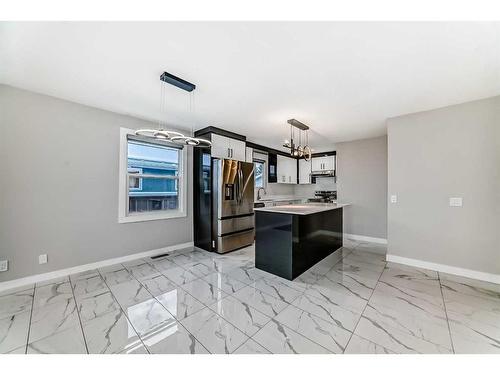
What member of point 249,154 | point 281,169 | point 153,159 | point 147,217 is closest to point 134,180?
point 153,159

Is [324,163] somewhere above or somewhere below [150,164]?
above

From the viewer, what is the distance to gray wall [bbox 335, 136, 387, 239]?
4.61 metres

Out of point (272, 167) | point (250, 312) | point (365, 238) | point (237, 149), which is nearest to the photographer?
point (250, 312)

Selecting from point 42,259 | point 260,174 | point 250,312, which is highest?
point 260,174

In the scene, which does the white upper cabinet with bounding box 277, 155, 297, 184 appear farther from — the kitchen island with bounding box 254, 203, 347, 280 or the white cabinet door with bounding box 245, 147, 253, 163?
the kitchen island with bounding box 254, 203, 347, 280

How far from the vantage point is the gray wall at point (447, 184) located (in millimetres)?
2621

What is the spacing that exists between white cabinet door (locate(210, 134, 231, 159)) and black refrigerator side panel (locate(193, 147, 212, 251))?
5.5 inches

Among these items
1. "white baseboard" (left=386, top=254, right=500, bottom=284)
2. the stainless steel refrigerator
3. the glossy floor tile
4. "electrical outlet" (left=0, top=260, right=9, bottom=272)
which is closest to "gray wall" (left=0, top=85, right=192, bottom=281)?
"electrical outlet" (left=0, top=260, right=9, bottom=272)

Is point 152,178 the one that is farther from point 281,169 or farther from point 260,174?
point 281,169

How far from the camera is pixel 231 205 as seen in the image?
12.7 feet

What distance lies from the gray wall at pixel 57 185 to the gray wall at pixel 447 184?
4565mm

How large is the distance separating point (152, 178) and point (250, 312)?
2.90 m

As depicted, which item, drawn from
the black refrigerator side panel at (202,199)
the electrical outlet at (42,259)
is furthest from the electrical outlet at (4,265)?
the black refrigerator side panel at (202,199)

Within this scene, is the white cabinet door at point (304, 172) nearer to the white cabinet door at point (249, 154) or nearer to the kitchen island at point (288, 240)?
the white cabinet door at point (249, 154)
